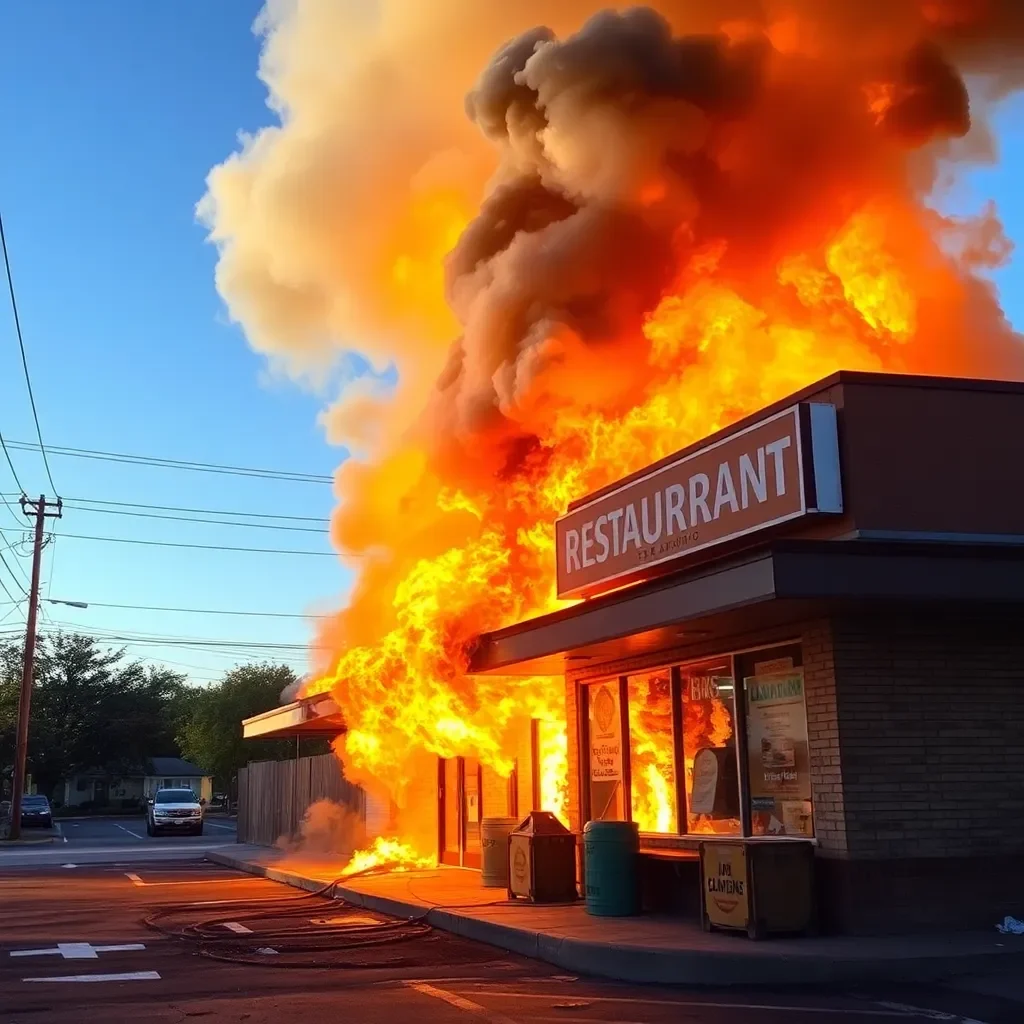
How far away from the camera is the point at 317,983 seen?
8.09 meters

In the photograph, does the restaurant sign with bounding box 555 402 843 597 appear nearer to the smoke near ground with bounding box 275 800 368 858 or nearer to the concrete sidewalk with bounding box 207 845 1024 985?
the concrete sidewalk with bounding box 207 845 1024 985

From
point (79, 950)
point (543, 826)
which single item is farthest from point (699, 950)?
point (79, 950)

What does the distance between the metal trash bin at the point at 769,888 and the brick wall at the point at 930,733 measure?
0.44 m

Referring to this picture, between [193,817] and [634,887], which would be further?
[193,817]

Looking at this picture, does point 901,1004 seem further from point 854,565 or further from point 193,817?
point 193,817

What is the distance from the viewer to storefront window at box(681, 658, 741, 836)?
424 inches

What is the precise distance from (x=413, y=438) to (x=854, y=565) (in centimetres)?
1121

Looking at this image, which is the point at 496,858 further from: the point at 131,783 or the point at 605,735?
the point at 131,783

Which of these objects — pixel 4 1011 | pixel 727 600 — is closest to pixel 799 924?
pixel 727 600

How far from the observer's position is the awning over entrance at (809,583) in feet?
27.6

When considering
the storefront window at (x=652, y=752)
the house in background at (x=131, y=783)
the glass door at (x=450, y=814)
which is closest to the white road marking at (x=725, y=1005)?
the storefront window at (x=652, y=752)

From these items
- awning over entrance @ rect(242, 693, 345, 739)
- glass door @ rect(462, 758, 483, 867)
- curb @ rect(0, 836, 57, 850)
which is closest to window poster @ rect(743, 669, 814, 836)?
glass door @ rect(462, 758, 483, 867)

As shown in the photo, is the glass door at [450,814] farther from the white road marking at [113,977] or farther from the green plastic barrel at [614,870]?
the white road marking at [113,977]

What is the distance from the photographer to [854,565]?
855cm
